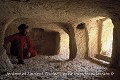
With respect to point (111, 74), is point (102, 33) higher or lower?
higher

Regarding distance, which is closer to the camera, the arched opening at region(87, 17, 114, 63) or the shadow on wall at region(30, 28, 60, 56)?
the arched opening at region(87, 17, 114, 63)

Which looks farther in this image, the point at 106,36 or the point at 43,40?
the point at 43,40

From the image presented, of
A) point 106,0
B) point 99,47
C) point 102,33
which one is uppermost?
point 106,0

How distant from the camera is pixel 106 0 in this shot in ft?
9.18

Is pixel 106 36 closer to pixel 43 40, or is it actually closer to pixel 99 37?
pixel 99 37

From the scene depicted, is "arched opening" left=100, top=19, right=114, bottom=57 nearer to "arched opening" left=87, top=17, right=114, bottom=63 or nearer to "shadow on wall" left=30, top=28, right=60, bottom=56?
"arched opening" left=87, top=17, right=114, bottom=63

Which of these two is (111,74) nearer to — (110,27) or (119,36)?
(119,36)

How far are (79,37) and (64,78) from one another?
2.79 meters

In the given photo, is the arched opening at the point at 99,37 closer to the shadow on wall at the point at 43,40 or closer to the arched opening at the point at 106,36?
the arched opening at the point at 106,36

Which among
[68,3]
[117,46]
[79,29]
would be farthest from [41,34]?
[68,3]

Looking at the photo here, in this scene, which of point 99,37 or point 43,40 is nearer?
point 99,37

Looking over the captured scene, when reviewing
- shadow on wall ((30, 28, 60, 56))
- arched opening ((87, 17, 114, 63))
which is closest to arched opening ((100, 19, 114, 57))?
arched opening ((87, 17, 114, 63))

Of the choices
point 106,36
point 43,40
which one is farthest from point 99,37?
point 43,40

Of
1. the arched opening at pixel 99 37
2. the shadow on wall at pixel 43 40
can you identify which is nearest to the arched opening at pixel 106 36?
the arched opening at pixel 99 37
